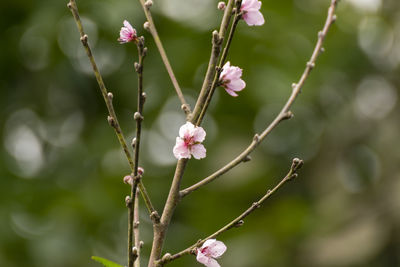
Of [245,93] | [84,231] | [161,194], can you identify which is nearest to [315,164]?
[245,93]

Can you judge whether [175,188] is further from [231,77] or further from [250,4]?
[250,4]

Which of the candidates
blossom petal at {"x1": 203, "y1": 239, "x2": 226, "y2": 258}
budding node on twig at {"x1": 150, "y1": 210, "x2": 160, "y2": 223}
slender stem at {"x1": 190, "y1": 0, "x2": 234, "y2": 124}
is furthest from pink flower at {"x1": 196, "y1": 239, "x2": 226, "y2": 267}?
slender stem at {"x1": 190, "y1": 0, "x2": 234, "y2": 124}

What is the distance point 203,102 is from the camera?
37.6 inches

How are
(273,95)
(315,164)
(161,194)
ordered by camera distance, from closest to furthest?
1. (273,95)
2. (161,194)
3. (315,164)

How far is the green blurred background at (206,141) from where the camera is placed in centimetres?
423

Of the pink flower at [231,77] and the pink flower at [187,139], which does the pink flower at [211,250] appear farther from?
the pink flower at [231,77]

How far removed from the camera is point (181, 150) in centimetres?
98

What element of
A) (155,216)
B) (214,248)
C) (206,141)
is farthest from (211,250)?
(206,141)

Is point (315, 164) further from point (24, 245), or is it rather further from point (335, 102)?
point (24, 245)

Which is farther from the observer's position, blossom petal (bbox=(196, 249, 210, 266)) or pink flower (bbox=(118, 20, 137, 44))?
pink flower (bbox=(118, 20, 137, 44))

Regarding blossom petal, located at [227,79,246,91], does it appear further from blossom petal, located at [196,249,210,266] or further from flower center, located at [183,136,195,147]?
blossom petal, located at [196,249,210,266]

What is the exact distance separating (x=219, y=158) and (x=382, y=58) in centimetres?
261

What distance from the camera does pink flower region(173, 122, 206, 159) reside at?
963 mm

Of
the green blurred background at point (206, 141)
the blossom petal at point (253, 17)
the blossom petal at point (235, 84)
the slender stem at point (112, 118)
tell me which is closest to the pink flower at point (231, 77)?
the blossom petal at point (235, 84)
